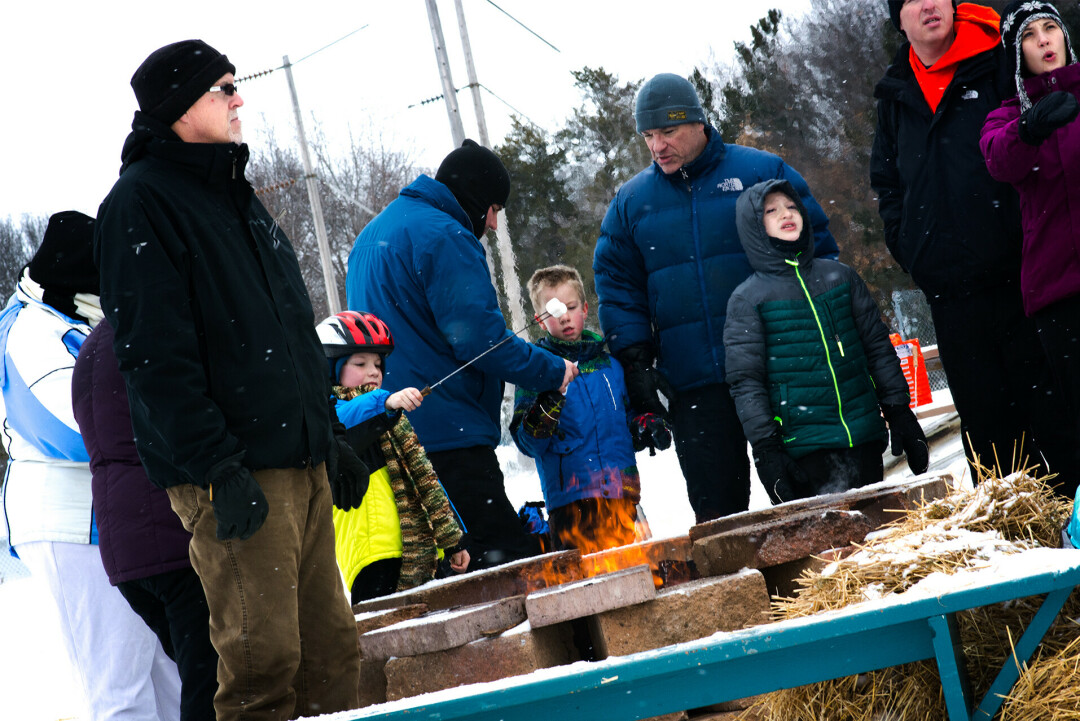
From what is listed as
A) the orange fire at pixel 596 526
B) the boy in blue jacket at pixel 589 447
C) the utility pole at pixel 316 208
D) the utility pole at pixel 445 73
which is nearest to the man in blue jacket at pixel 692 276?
the boy in blue jacket at pixel 589 447

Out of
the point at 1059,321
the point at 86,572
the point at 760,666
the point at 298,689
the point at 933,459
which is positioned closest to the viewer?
the point at 760,666

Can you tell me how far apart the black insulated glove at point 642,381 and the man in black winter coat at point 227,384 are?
226cm

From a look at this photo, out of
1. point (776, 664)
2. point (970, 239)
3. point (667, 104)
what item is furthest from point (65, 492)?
point (970, 239)

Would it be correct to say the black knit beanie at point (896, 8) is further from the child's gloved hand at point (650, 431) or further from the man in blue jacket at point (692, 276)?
the child's gloved hand at point (650, 431)

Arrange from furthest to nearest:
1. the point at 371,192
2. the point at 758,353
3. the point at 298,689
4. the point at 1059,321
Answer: the point at 371,192
the point at 758,353
the point at 1059,321
the point at 298,689

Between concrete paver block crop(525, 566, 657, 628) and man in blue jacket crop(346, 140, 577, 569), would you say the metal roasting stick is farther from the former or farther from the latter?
concrete paver block crop(525, 566, 657, 628)

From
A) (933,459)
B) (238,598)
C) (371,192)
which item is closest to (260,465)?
(238,598)

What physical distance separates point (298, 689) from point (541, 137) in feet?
81.7

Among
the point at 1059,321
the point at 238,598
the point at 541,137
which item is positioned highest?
the point at 541,137

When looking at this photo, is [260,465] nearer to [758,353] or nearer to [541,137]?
[758,353]

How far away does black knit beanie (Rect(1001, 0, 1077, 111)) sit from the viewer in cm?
383

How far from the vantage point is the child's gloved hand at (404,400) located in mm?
4059

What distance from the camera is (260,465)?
2.59m

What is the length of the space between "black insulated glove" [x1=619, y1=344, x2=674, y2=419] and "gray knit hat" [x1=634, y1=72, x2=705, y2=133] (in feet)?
A: 3.52
